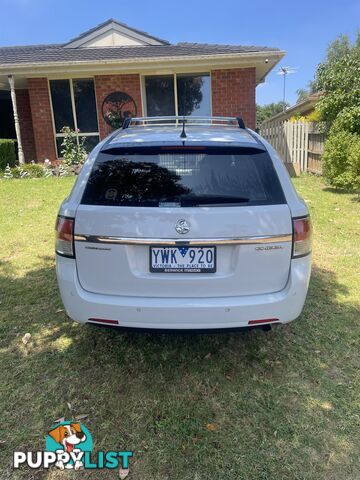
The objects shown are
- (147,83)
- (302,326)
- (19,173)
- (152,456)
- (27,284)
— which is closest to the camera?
(152,456)

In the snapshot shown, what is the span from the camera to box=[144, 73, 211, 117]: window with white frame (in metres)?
13.3

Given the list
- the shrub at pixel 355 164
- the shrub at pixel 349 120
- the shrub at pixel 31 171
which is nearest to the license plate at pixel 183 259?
the shrub at pixel 355 164

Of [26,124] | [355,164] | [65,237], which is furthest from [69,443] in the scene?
[26,124]

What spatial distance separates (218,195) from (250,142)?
1.86ft

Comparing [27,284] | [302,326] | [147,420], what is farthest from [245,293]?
[27,284]

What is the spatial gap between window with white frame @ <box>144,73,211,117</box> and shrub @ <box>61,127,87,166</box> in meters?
2.59

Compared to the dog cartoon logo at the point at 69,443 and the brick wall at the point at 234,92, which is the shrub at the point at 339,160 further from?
the dog cartoon logo at the point at 69,443

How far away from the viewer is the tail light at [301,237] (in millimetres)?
2582

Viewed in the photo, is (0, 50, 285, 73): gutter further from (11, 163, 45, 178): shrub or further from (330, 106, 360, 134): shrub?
(11, 163, 45, 178): shrub

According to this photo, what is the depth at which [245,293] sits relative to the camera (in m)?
2.55

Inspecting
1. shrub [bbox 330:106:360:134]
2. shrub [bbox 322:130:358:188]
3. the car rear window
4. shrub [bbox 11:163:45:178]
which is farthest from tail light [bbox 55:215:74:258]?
shrub [bbox 11:163:45:178]

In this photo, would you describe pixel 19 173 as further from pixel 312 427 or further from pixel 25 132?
pixel 312 427

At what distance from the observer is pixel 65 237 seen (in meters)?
2.66

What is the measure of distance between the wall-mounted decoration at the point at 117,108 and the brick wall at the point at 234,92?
271cm
